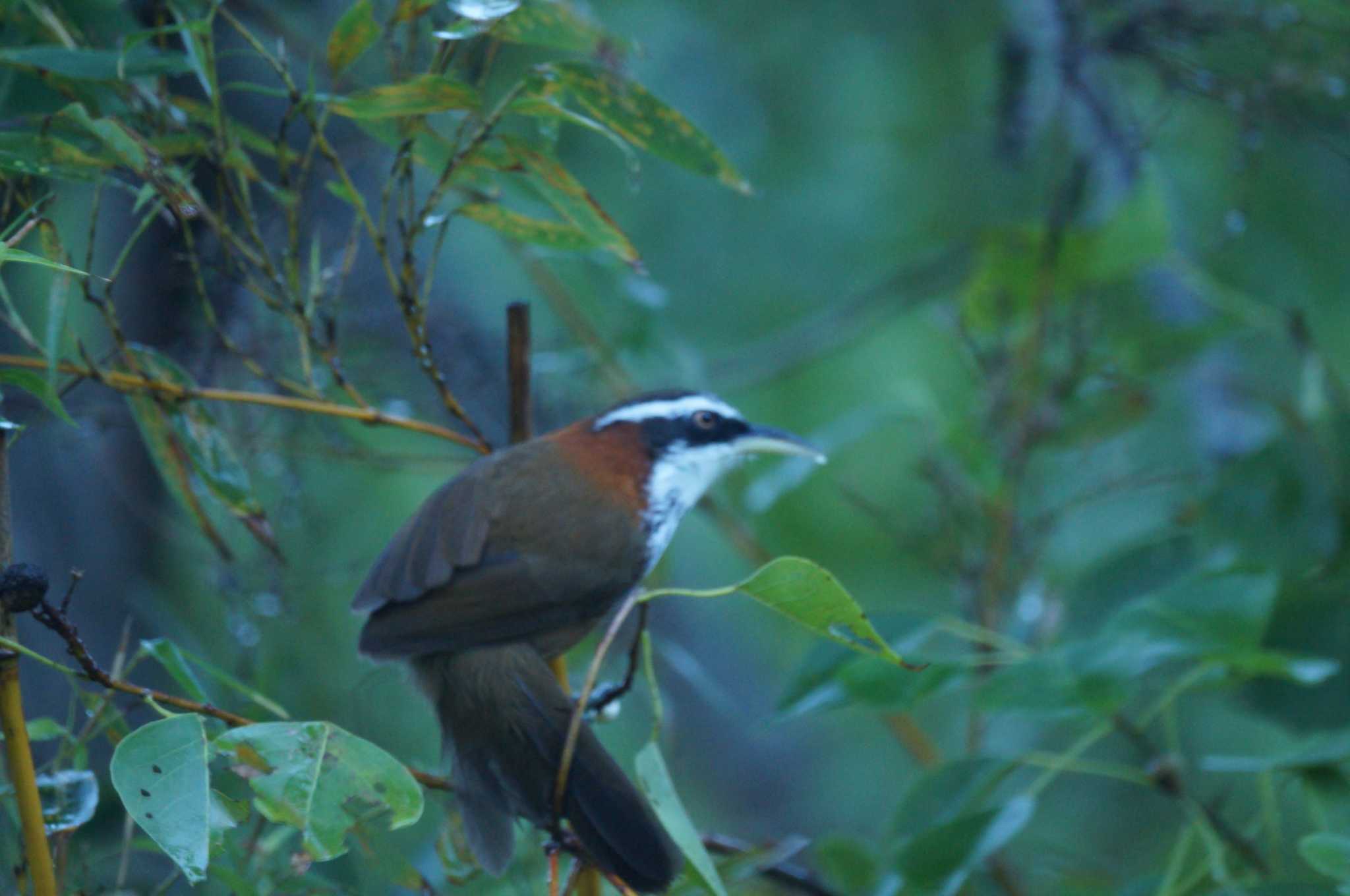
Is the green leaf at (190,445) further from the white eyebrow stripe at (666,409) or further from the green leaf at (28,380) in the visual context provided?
the white eyebrow stripe at (666,409)

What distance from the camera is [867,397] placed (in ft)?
17.1

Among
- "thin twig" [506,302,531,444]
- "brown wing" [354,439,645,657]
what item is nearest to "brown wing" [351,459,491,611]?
"brown wing" [354,439,645,657]

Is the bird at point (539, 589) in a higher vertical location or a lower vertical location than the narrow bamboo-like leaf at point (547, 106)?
lower

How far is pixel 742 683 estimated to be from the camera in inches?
204

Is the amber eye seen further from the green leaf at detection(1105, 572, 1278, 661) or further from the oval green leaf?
the oval green leaf

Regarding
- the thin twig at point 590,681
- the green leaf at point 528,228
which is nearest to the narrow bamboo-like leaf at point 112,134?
the green leaf at point 528,228

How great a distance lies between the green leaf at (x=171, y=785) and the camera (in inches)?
53.1

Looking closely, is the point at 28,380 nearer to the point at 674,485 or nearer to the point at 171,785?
the point at 171,785

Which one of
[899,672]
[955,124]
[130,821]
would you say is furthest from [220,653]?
[955,124]

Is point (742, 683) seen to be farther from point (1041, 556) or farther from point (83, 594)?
point (83, 594)

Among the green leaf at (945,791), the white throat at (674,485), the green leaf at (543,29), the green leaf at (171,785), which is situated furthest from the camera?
the white throat at (674,485)

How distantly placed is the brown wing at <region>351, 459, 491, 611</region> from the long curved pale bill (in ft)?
2.12

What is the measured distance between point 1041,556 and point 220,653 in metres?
2.27

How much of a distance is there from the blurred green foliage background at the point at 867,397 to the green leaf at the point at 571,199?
6cm
